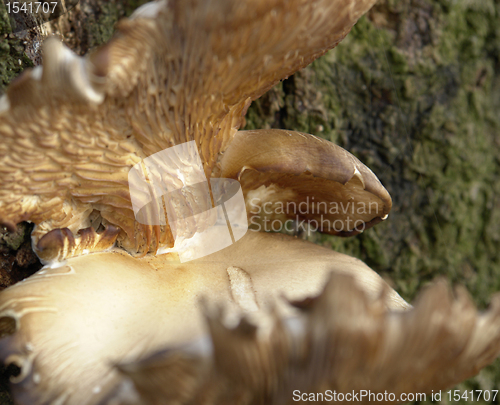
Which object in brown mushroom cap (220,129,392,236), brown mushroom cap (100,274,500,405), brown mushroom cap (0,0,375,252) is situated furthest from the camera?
brown mushroom cap (220,129,392,236)

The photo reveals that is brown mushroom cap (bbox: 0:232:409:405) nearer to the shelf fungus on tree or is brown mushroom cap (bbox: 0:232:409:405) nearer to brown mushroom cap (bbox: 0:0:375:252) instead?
the shelf fungus on tree

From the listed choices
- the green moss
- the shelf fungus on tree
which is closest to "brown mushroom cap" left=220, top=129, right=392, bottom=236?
the shelf fungus on tree

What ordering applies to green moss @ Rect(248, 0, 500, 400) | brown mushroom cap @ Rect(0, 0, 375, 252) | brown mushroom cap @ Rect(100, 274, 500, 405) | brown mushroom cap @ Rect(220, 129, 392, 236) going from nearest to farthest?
brown mushroom cap @ Rect(100, 274, 500, 405)
brown mushroom cap @ Rect(0, 0, 375, 252)
brown mushroom cap @ Rect(220, 129, 392, 236)
green moss @ Rect(248, 0, 500, 400)

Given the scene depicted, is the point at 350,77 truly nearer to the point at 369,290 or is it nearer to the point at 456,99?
the point at 456,99

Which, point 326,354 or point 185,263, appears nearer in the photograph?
point 326,354

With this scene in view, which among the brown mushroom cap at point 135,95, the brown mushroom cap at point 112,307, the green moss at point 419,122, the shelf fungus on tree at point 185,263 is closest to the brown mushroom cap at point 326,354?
the shelf fungus on tree at point 185,263

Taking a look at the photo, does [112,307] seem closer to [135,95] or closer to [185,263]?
[185,263]

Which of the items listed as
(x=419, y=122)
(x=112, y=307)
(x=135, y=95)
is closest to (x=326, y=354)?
(x=112, y=307)

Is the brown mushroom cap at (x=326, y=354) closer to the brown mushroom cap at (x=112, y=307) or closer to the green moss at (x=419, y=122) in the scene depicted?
the brown mushroom cap at (x=112, y=307)
